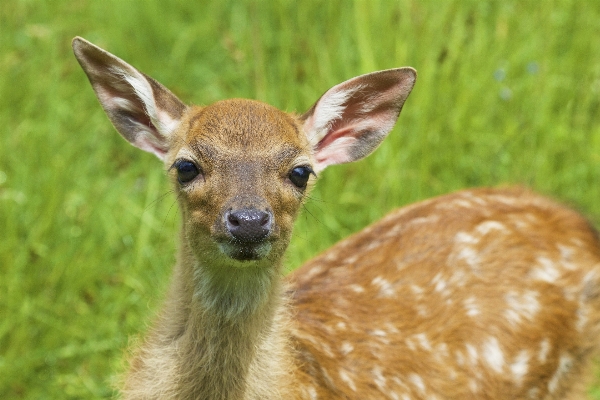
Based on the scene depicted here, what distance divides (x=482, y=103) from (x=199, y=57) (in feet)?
7.19

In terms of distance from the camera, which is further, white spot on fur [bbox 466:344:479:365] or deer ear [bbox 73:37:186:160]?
white spot on fur [bbox 466:344:479:365]

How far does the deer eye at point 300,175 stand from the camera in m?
4.12

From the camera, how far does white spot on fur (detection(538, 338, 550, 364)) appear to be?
4.97m

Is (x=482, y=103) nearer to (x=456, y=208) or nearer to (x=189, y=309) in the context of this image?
(x=456, y=208)

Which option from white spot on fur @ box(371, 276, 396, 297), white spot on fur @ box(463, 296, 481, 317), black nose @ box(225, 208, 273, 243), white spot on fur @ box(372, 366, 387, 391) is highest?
black nose @ box(225, 208, 273, 243)

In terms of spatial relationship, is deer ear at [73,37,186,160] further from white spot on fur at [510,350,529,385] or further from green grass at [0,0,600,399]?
white spot on fur at [510,350,529,385]

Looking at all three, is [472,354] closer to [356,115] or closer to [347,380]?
[347,380]

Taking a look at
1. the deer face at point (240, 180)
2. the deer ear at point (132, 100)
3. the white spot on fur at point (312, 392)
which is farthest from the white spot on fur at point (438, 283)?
the deer ear at point (132, 100)

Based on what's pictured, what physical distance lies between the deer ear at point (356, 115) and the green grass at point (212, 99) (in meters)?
1.11

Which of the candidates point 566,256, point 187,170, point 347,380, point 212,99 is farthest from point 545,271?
point 212,99

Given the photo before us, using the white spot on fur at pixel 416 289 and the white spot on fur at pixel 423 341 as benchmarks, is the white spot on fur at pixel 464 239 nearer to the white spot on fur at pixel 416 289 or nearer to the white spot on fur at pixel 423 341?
the white spot on fur at pixel 416 289

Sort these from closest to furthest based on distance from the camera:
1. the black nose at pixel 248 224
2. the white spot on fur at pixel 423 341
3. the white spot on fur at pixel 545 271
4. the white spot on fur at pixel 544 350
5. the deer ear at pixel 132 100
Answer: the black nose at pixel 248 224
the deer ear at pixel 132 100
the white spot on fur at pixel 423 341
the white spot on fur at pixel 544 350
the white spot on fur at pixel 545 271

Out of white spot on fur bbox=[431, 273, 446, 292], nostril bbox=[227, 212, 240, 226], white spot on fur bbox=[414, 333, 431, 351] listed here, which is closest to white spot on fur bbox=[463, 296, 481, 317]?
white spot on fur bbox=[431, 273, 446, 292]

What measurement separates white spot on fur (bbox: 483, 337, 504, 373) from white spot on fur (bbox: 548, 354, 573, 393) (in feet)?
1.27
